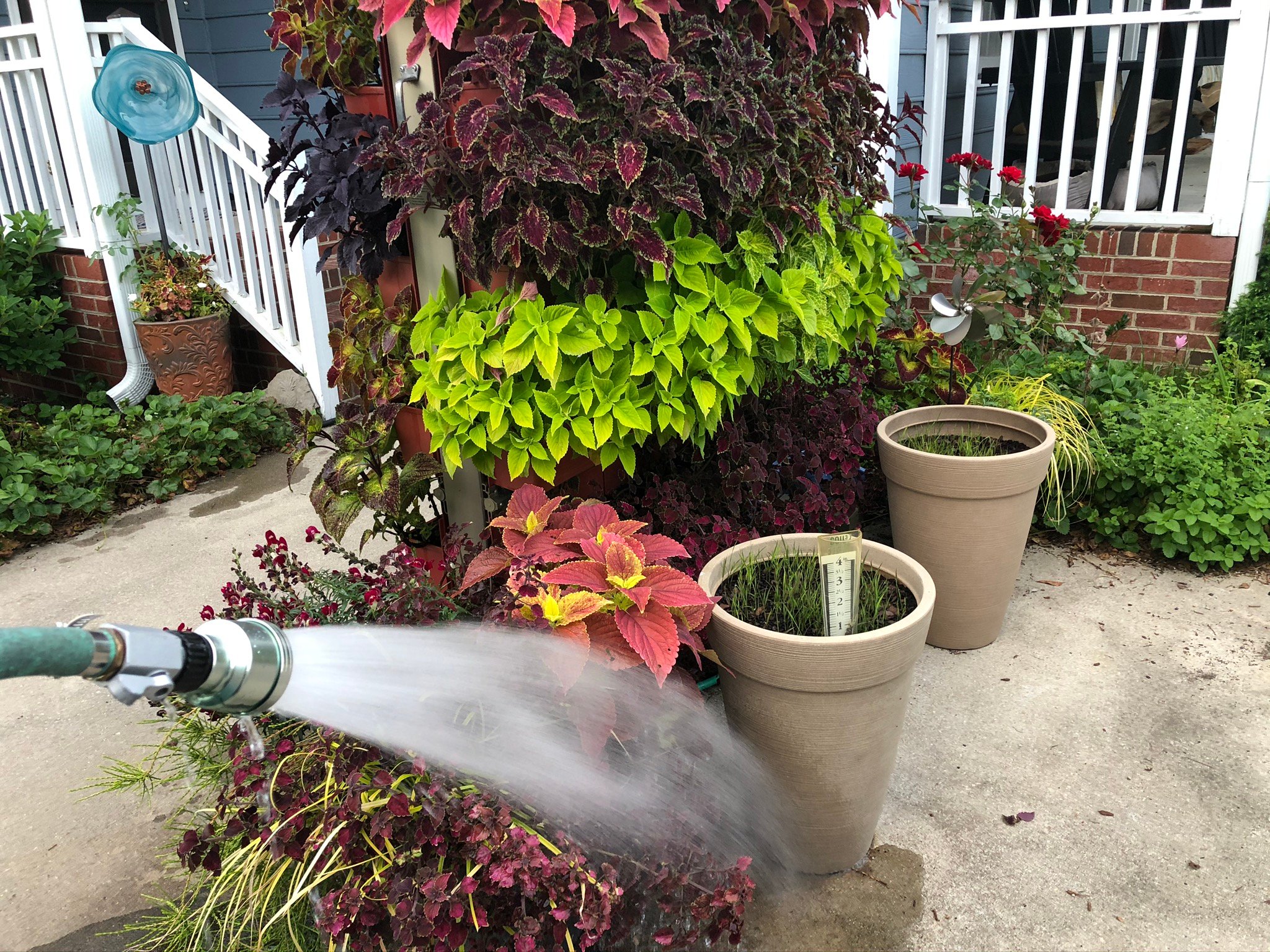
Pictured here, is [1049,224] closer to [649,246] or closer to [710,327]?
[710,327]

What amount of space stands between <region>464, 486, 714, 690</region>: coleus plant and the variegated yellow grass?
1810mm

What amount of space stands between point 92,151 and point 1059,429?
14.8 ft

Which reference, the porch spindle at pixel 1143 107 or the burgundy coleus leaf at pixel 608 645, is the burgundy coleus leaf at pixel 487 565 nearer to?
the burgundy coleus leaf at pixel 608 645

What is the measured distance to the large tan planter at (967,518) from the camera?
2605mm

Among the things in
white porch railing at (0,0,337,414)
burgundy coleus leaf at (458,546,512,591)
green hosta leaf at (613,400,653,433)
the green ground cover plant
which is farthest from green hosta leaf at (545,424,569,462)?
white porch railing at (0,0,337,414)

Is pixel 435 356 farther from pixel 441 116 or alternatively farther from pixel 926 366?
pixel 926 366

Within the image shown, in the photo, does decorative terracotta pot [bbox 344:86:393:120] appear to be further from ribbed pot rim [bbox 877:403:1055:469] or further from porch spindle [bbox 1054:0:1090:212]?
porch spindle [bbox 1054:0:1090:212]

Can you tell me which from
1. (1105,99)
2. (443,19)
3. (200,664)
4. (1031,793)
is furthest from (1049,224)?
(200,664)

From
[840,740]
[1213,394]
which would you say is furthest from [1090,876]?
[1213,394]

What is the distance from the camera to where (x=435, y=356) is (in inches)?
80.7

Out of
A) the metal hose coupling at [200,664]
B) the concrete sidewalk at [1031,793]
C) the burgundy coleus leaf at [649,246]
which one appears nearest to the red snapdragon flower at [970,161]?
the concrete sidewalk at [1031,793]

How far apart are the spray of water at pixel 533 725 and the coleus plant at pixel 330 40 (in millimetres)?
1307

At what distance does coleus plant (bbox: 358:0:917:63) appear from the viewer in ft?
5.68

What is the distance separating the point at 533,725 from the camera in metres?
1.75
